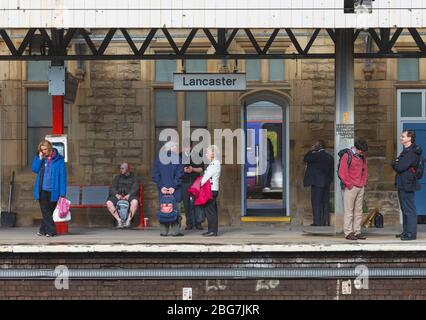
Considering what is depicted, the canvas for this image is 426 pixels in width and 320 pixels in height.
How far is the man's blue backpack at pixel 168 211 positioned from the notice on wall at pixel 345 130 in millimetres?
2739

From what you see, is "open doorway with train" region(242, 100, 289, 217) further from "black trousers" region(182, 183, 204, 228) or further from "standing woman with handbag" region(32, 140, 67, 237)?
"standing woman with handbag" region(32, 140, 67, 237)

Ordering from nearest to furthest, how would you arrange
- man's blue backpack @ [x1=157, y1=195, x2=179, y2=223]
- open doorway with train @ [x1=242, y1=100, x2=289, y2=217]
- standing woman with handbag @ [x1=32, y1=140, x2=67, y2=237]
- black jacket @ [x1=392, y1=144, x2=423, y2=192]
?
black jacket @ [x1=392, y1=144, x2=423, y2=192], standing woman with handbag @ [x1=32, y1=140, x2=67, y2=237], man's blue backpack @ [x1=157, y1=195, x2=179, y2=223], open doorway with train @ [x1=242, y1=100, x2=289, y2=217]

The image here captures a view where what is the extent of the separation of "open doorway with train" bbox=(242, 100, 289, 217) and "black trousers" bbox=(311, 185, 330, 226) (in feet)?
5.92

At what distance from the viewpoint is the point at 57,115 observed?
597 inches

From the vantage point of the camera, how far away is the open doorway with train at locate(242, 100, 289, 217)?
A: 62.8 feet

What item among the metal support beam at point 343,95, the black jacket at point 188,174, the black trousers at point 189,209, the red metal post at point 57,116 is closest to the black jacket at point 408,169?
the metal support beam at point 343,95

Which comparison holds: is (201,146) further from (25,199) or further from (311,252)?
(311,252)

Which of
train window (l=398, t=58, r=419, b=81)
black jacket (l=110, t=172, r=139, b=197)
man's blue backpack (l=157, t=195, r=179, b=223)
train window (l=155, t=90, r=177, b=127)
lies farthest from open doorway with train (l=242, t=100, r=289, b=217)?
man's blue backpack (l=157, t=195, r=179, b=223)

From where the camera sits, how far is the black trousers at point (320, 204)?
1716 centimetres

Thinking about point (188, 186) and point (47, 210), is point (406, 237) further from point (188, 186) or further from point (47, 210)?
point (47, 210)

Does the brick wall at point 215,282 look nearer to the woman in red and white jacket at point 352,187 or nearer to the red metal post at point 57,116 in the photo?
the woman in red and white jacket at point 352,187

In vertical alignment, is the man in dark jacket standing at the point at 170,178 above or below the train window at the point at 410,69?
below
